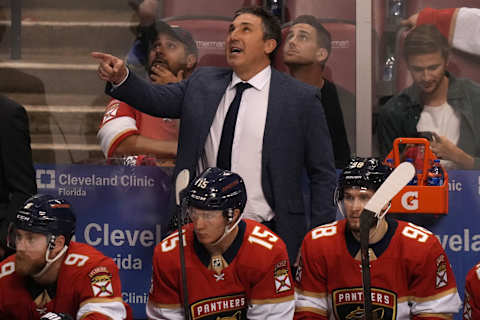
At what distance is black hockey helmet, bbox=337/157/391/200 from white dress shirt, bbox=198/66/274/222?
0.70m

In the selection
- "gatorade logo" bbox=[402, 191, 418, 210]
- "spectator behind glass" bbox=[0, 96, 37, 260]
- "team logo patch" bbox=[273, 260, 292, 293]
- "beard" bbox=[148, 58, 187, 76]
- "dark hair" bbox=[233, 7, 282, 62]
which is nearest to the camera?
"team logo patch" bbox=[273, 260, 292, 293]

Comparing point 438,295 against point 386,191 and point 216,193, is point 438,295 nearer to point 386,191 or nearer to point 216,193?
point 386,191

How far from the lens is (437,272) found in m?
4.35

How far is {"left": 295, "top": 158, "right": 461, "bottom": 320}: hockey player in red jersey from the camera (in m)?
4.33

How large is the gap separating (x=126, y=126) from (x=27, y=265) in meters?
1.63

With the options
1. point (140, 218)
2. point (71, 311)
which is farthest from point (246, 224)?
point (140, 218)

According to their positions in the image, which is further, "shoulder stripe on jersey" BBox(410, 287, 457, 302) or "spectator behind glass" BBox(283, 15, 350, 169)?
"spectator behind glass" BBox(283, 15, 350, 169)

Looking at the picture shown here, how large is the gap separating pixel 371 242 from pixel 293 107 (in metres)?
0.98

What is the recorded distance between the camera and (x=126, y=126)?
5703 millimetres

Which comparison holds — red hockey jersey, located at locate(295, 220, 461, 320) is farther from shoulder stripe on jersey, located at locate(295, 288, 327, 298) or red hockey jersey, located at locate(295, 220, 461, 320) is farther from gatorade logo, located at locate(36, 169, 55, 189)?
gatorade logo, located at locate(36, 169, 55, 189)

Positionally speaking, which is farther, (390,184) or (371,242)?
(371,242)

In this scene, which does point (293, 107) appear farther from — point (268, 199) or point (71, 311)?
point (71, 311)

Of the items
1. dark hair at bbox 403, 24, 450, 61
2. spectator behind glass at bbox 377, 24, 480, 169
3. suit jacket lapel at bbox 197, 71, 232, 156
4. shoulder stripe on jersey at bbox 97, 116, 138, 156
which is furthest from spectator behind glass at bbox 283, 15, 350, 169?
shoulder stripe on jersey at bbox 97, 116, 138, 156

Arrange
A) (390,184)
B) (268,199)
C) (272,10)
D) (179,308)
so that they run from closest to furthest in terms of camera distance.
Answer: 1. (390,184)
2. (179,308)
3. (268,199)
4. (272,10)
